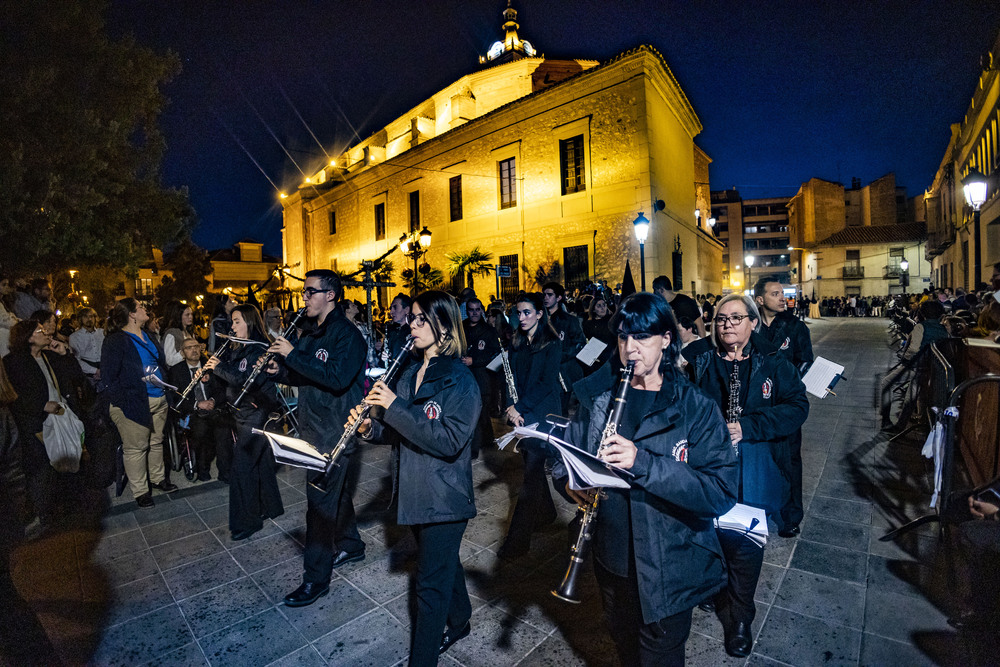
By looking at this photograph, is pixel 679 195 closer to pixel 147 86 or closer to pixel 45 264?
pixel 147 86

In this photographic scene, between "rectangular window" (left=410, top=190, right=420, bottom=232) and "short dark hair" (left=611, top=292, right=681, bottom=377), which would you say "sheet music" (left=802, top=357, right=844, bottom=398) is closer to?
Answer: "short dark hair" (left=611, top=292, right=681, bottom=377)

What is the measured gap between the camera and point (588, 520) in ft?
6.65

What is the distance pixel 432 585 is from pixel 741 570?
1.74 metres

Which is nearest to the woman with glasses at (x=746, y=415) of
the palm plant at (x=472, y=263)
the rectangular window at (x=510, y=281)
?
the rectangular window at (x=510, y=281)

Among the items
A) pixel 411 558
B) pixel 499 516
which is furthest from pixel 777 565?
pixel 411 558

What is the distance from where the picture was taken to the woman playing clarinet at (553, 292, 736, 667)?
1874 millimetres

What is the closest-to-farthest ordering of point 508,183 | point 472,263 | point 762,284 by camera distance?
point 762,284
point 508,183
point 472,263

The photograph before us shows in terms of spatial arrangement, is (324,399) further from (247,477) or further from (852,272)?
(852,272)

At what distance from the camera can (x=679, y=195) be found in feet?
76.6

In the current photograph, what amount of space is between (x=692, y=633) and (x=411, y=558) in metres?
2.17

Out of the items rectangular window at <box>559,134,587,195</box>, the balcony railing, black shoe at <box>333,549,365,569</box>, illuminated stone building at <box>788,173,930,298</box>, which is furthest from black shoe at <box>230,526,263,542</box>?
the balcony railing

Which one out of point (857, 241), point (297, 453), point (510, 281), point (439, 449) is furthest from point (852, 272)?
point (297, 453)

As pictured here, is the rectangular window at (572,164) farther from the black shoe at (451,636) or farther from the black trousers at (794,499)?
the black shoe at (451,636)

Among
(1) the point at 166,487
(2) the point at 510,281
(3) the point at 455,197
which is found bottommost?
(1) the point at 166,487
